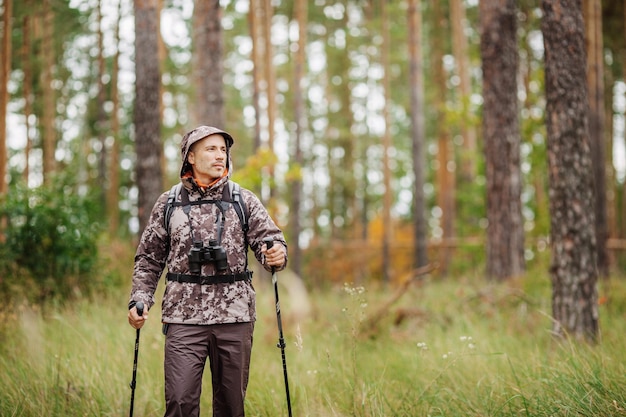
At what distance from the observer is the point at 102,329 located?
5902 mm

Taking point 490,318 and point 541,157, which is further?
point 541,157

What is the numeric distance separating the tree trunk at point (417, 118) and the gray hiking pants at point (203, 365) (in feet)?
44.4

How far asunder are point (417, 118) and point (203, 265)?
1365 cm

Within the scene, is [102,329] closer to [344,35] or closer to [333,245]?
[333,245]

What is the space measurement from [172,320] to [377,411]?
143 centimetres

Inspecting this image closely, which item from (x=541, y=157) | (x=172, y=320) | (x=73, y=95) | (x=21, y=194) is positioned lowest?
(x=172, y=320)

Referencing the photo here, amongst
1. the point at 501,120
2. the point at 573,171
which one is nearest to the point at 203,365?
the point at 573,171

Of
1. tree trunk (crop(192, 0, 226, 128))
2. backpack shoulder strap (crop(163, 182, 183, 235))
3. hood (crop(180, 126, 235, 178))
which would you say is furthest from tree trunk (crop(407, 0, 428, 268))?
backpack shoulder strap (crop(163, 182, 183, 235))

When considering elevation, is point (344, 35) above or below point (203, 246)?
above

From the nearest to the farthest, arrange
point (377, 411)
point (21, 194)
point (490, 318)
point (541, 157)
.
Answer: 1. point (377, 411)
2. point (490, 318)
3. point (21, 194)
4. point (541, 157)

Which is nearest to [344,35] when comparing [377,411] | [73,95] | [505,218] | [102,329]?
[73,95]

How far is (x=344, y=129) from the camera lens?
902 inches

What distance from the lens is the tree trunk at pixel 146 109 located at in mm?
7512

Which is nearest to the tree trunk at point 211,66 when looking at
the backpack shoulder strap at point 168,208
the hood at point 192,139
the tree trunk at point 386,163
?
the hood at point 192,139
